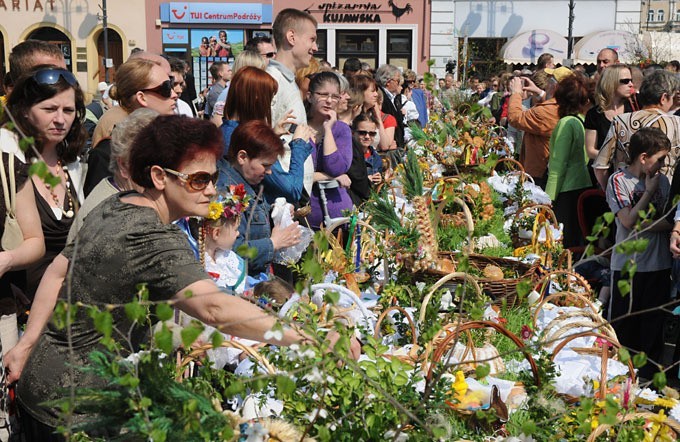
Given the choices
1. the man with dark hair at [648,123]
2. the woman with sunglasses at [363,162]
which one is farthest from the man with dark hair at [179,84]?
the man with dark hair at [648,123]

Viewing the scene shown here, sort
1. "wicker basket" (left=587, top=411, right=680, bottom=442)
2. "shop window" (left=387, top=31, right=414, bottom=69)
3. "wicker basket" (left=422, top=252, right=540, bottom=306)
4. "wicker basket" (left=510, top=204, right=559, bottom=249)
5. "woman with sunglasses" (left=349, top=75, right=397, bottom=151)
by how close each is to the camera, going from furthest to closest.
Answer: "shop window" (left=387, top=31, right=414, bottom=69)
"woman with sunglasses" (left=349, top=75, right=397, bottom=151)
"wicker basket" (left=510, top=204, right=559, bottom=249)
"wicker basket" (left=422, top=252, right=540, bottom=306)
"wicker basket" (left=587, top=411, right=680, bottom=442)

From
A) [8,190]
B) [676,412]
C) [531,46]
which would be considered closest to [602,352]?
[676,412]

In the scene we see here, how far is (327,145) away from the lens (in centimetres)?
470

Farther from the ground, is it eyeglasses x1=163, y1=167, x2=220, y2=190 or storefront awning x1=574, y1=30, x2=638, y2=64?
storefront awning x1=574, y1=30, x2=638, y2=64

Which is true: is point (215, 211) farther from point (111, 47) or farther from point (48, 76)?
point (111, 47)

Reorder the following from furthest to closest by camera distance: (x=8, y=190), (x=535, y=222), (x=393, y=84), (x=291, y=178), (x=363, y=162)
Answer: (x=393, y=84), (x=363, y=162), (x=535, y=222), (x=291, y=178), (x=8, y=190)

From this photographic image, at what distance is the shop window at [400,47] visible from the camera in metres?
26.1

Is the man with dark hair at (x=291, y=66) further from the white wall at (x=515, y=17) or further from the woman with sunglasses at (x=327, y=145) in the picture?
the white wall at (x=515, y=17)

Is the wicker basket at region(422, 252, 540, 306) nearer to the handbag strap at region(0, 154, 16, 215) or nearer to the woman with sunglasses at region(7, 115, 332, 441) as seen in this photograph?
the woman with sunglasses at region(7, 115, 332, 441)

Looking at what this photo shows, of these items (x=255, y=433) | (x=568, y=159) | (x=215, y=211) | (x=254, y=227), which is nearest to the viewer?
(x=255, y=433)

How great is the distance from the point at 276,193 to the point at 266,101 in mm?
437

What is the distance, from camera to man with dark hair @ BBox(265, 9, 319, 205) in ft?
13.8

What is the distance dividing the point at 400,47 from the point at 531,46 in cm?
623

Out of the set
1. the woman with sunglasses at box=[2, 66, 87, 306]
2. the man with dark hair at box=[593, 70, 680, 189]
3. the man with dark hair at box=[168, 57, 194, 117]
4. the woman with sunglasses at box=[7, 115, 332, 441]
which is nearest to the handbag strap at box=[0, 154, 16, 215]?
the woman with sunglasses at box=[2, 66, 87, 306]
